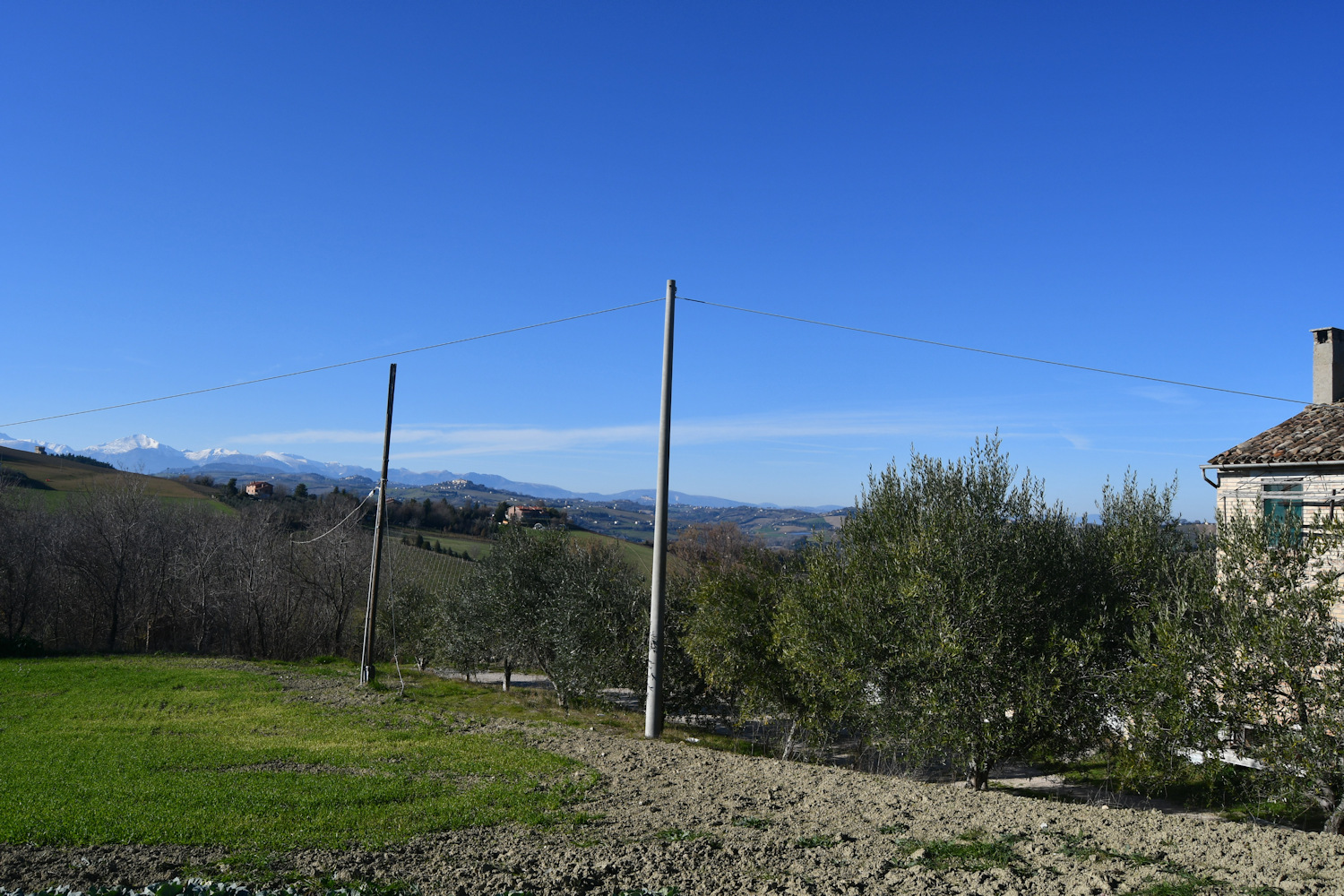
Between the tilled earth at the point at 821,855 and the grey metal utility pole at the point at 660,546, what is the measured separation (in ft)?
18.6

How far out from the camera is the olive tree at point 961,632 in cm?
1224

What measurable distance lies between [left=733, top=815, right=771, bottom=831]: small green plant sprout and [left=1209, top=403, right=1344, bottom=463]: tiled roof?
16259mm

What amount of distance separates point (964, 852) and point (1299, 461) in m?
15.6

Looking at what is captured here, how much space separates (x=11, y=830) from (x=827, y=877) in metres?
8.88

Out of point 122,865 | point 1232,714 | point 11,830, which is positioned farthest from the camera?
point 1232,714

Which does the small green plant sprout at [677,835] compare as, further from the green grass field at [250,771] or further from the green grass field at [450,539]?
the green grass field at [450,539]

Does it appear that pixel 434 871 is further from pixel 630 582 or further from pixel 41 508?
pixel 41 508

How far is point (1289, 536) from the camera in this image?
11.3 meters

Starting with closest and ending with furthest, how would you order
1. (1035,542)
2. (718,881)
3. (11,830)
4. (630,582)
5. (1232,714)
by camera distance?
(718,881), (11,830), (1232,714), (1035,542), (630,582)

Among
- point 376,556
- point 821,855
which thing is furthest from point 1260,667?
point 376,556

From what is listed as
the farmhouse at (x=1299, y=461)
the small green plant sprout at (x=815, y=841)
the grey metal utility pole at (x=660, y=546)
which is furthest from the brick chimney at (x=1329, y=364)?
the small green plant sprout at (x=815, y=841)

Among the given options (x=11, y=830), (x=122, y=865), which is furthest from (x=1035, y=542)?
(x=11, y=830)

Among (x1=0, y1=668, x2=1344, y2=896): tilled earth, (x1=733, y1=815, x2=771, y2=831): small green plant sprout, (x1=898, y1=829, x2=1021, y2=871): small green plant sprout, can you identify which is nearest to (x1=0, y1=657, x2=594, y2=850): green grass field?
(x1=0, y1=668, x2=1344, y2=896): tilled earth

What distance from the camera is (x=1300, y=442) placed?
18484mm
